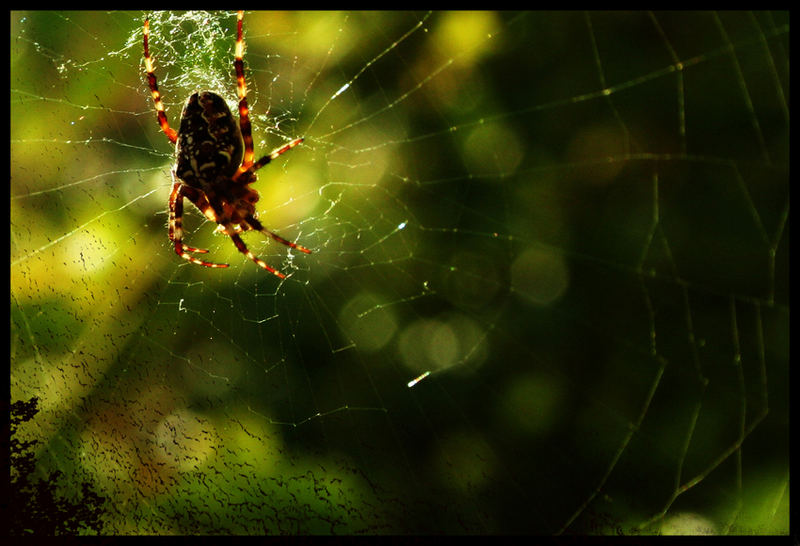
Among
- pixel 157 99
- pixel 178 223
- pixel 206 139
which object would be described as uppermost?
pixel 157 99

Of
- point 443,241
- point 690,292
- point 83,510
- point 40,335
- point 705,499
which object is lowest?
point 705,499

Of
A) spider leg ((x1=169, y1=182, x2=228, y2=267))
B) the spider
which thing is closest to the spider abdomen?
the spider

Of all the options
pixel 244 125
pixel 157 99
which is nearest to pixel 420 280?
pixel 244 125

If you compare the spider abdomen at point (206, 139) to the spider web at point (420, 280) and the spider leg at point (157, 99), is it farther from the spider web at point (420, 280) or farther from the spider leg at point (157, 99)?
the spider web at point (420, 280)

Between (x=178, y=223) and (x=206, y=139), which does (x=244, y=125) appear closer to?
(x=206, y=139)

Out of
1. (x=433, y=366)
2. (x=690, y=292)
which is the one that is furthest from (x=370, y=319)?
(x=690, y=292)
